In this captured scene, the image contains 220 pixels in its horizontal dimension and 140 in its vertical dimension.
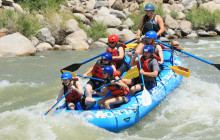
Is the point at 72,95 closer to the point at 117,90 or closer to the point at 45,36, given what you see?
the point at 117,90

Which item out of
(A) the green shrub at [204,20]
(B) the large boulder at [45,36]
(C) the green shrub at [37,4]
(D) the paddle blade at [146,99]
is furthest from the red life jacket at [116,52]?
(A) the green shrub at [204,20]

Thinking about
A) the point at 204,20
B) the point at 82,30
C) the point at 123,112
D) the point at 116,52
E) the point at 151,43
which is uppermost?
the point at 151,43

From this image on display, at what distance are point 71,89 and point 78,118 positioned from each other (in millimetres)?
533

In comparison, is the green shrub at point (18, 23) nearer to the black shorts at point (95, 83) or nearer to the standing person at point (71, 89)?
the black shorts at point (95, 83)

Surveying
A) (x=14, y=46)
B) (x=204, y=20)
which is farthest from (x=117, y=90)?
(x=204, y=20)

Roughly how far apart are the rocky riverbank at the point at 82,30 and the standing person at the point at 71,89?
601 centimetres

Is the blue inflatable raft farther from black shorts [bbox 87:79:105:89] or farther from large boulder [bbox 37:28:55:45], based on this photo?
large boulder [bbox 37:28:55:45]

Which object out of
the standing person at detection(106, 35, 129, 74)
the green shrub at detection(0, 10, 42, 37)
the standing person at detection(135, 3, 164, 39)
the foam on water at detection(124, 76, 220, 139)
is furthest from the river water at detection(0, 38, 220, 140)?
the green shrub at detection(0, 10, 42, 37)

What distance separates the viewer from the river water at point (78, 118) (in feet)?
14.0

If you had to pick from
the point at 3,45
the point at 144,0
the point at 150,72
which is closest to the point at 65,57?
the point at 3,45

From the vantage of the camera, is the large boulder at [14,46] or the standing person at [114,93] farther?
the large boulder at [14,46]

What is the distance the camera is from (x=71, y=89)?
4699 mm

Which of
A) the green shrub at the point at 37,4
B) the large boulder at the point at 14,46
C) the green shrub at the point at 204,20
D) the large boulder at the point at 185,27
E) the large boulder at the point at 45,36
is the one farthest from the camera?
the green shrub at the point at 204,20

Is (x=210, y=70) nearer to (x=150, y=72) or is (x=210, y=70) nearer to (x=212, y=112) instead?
(x=212, y=112)
